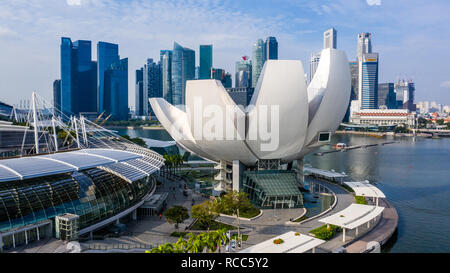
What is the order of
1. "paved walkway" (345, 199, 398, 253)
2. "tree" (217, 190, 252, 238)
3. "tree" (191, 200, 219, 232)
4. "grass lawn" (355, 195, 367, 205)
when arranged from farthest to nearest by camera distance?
1. "grass lawn" (355, 195, 367, 205)
2. "tree" (217, 190, 252, 238)
3. "tree" (191, 200, 219, 232)
4. "paved walkway" (345, 199, 398, 253)

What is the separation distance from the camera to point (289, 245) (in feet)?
54.1

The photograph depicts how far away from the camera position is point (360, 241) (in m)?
20.0

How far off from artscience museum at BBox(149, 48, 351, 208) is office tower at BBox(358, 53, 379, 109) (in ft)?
571

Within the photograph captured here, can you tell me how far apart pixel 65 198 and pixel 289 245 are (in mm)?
13767

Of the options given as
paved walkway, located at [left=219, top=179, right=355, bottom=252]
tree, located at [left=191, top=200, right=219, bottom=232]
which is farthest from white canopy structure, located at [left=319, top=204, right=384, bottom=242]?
tree, located at [left=191, top=200, right=219, bottom=232]

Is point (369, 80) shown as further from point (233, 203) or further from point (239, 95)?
point (233, 203)

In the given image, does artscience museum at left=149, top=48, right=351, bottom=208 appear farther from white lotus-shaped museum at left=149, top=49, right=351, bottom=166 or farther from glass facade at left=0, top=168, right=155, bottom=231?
glass facade at left=0, top=168, right=155, bottom=231

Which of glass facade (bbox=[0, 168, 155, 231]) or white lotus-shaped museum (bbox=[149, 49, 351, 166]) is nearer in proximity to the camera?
glass facade (bbox=[0, 168, 155, 231])

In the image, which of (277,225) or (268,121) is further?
(268,121)

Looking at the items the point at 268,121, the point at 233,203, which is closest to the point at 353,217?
the point at 233,203

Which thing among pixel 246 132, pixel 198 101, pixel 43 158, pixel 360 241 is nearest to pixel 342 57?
pixel 246 132

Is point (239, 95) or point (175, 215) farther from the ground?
point (239, 95)

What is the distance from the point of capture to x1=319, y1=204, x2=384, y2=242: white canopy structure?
1997 centimetres
